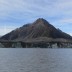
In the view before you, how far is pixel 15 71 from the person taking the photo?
2167 inches

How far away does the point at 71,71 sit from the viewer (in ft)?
181

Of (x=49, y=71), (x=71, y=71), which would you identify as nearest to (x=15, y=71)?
(x=49, y=71)

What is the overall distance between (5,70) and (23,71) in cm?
338

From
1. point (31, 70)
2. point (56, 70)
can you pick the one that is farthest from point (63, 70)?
point (31, 70)

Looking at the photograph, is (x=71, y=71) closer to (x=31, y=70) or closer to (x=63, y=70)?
(x=63, y=70)

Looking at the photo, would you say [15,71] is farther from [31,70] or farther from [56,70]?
[56,70]

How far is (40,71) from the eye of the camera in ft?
182

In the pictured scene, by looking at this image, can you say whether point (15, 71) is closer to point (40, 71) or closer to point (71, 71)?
point (40, 71)

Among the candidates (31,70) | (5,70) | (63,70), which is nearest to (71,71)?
(63,70)

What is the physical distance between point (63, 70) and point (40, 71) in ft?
14.4

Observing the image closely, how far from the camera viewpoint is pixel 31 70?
187ft

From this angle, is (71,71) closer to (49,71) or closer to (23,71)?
(49,71)

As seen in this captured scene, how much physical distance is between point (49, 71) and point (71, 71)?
3855mm

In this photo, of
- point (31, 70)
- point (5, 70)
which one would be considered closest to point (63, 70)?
point (31, 70)
